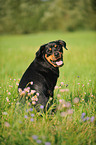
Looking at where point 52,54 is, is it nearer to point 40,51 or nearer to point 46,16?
point 40,51

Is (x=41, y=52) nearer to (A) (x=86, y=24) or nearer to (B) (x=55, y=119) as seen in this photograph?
(B) (x=55, y=119)

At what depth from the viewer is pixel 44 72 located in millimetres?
2848

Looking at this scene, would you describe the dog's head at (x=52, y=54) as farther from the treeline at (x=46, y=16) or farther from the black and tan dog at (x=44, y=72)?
the treeline at (x=46, y=16)

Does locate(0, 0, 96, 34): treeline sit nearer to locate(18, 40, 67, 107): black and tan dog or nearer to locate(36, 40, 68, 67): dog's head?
locate(36, 40, 68, 67): dog's head

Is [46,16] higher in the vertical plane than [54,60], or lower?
higher

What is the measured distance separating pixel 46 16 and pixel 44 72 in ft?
159

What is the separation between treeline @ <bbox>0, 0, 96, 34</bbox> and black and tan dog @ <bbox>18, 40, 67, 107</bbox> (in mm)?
43557

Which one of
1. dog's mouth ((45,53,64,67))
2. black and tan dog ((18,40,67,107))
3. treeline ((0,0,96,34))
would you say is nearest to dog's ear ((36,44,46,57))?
black and tan dog ((18,40,67,107))

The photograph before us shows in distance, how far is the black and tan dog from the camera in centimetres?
260

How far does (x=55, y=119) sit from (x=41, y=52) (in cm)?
148

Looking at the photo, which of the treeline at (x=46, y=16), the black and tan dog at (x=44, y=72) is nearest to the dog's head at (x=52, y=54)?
the black and tan dog at (x=44, y=72)

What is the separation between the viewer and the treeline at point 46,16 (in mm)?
42750

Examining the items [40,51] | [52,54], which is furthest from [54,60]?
[40,51]

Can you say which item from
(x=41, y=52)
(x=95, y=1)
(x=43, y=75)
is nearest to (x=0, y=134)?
(x=43, y=75)
